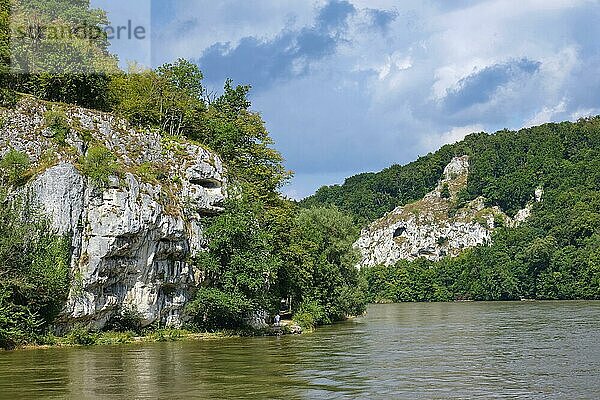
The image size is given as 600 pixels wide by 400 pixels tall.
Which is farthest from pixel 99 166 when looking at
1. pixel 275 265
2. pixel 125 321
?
pixel 275 265

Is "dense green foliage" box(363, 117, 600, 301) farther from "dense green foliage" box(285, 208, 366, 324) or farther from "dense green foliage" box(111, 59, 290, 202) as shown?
"dense green foliage" box(111, 59, 290, 202)

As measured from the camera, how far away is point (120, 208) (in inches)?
1913

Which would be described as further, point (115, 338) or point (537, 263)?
point (537, 263)

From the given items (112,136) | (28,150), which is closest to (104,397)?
(28,150)

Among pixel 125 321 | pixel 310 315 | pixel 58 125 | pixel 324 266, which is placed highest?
pixel 58 125

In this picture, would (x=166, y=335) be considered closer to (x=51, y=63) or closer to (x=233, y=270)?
(x=233, y=270)

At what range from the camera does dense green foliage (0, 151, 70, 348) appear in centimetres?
4266

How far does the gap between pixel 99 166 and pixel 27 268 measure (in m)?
8.26

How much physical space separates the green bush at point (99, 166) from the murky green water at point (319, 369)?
1109cm

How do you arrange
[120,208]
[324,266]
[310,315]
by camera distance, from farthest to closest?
[324,266] < [310,315] < [120,208]

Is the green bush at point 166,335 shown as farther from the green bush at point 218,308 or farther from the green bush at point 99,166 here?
the green bush at point 99,166

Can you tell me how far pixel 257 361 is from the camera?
34969 mm

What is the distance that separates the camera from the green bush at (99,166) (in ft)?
159

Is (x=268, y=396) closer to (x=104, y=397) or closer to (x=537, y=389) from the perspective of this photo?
(x=104, y=397)
